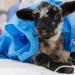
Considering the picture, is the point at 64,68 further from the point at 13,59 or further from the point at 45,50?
the point at 13,59

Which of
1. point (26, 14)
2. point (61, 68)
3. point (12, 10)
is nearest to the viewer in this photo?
point (61, 68)

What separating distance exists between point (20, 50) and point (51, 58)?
0.38 ft

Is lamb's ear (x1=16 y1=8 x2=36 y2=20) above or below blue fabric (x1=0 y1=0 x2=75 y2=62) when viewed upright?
above

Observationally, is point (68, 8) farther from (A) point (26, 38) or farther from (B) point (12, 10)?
(B) point (12, 10)

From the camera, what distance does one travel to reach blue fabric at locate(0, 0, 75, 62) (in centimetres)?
91

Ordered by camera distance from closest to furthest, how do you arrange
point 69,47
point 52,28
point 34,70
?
point 34,70
point 52,28
point 69,47

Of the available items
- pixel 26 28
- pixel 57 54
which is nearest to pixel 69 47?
pixel 57 54

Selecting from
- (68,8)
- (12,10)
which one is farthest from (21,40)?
(12,10)

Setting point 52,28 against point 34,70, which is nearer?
point 34,70

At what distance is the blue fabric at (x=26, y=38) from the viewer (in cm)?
91

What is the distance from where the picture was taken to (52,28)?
842 millimetres

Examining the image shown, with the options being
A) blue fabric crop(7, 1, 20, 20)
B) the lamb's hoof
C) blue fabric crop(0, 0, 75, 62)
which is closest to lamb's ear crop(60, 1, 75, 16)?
blue fabric crop(0, 0, 75, 62)

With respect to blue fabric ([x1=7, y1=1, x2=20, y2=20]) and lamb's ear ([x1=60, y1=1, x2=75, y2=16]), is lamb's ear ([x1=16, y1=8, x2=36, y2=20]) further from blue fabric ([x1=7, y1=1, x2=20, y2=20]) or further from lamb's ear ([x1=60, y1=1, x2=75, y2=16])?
blue fabric ([x1=7, y1=1, x2=20, y2=20])

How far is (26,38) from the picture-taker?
3.04 feet
